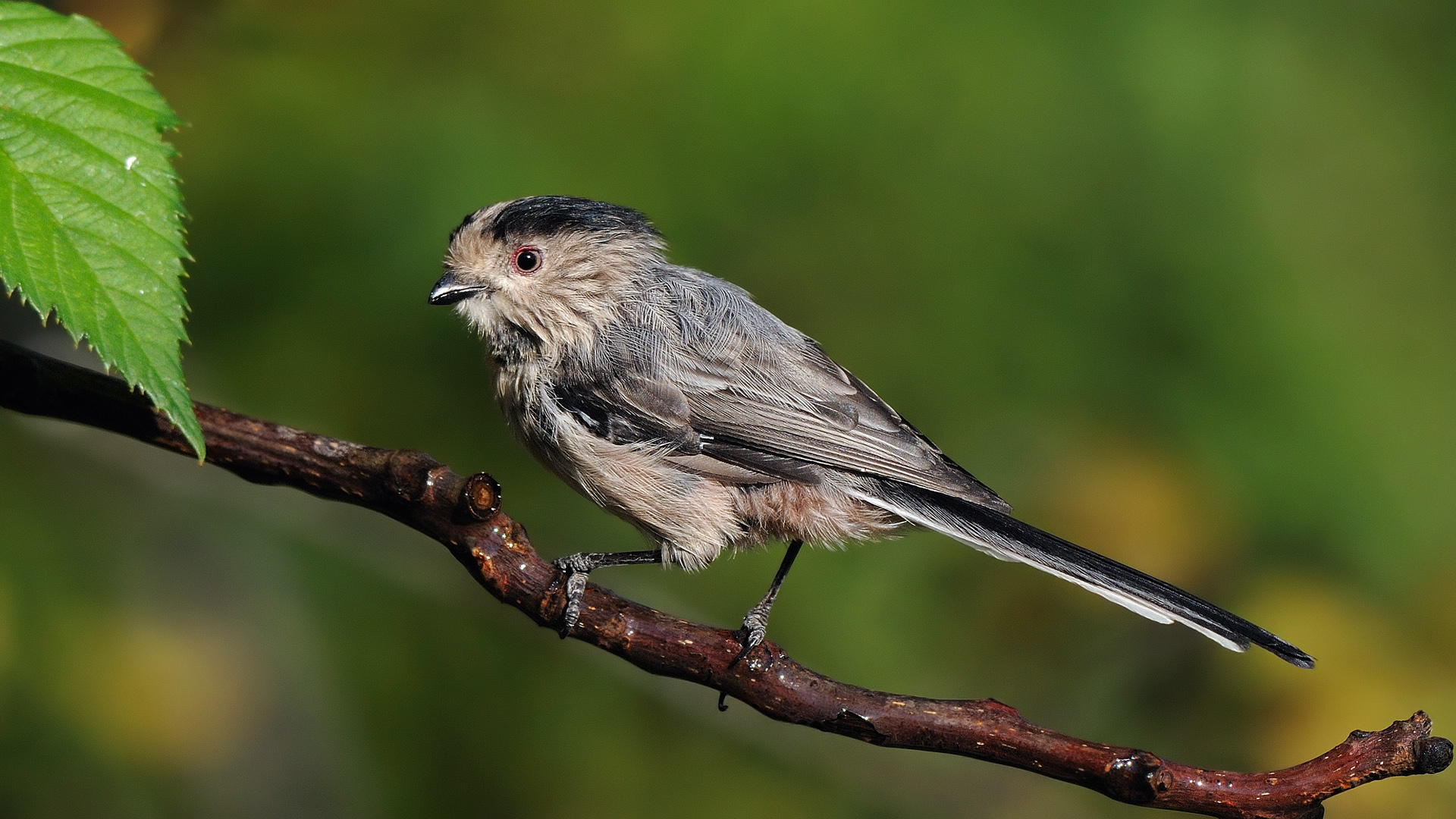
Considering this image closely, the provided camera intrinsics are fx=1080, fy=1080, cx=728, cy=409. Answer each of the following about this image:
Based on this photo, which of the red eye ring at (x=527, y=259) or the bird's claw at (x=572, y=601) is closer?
the bird's claw at (x=572, y=601)

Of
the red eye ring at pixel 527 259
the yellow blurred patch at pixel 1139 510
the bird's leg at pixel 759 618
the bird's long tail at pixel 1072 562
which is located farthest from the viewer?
the yellow blurred patch at pixel 1139 510

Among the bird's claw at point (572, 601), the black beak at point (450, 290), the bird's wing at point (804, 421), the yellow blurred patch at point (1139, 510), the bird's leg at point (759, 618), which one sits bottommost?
the bird's claw at point (572, 601)

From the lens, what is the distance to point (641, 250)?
322cm

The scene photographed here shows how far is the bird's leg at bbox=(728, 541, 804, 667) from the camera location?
2103mm

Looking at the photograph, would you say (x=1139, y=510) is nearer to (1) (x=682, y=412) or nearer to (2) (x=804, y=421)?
(2) (x=804, y=421)

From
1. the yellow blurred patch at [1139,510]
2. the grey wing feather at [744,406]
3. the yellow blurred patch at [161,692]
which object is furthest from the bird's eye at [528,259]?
the yellow blurred patch at [1139,510]

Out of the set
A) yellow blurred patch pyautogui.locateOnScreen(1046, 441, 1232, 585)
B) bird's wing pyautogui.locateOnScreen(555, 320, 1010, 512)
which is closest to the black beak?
bird's wing pyautogui.locateOnScreen(555, 320, 1010, 512)

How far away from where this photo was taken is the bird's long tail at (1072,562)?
7.44ft

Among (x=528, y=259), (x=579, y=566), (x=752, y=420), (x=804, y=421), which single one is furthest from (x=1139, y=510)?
(x=528, y=259)

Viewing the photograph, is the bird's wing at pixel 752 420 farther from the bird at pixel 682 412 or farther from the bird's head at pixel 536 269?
the bird's head at pixel 536 269

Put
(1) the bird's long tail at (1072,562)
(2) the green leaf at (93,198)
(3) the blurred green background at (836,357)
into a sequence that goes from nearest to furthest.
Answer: (2) the green leaf at (93,198) → (1) the bird's long tail at (1072,562) → (3) the blurred green background at (836,357)

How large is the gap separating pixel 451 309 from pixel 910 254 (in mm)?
1526

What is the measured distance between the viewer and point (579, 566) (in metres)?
2.54

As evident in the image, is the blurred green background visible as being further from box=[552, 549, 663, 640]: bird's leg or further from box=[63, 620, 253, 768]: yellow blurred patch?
box=[552, 549, 663, 640]: bird's leg
